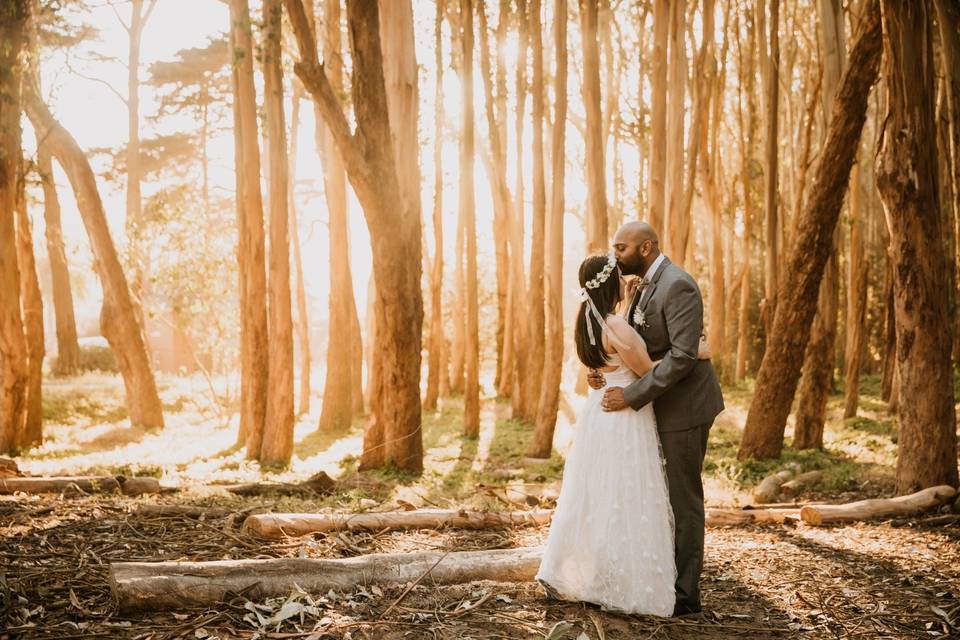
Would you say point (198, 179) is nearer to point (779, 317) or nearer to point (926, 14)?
point (779, 317)

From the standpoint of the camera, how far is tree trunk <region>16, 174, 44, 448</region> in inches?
443

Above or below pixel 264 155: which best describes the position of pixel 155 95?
above

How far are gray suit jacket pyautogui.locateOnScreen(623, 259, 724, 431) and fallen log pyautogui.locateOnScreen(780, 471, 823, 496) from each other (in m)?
4.51

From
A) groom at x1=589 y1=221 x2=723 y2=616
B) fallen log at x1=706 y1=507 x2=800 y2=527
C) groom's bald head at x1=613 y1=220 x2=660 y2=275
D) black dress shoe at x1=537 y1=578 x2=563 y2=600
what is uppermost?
groom's bald head at x1=613 y1=220 x2=660 y2=275

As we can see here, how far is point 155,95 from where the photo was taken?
24.6 meters

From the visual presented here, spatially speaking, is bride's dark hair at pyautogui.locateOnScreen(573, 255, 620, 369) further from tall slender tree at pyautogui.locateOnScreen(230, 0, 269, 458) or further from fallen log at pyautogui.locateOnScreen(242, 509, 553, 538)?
tall slender tree at pyautogui.locateOnScreen(230, 0, 269, 458)

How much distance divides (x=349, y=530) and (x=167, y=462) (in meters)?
6.30

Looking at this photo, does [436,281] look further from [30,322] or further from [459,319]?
[30,322]

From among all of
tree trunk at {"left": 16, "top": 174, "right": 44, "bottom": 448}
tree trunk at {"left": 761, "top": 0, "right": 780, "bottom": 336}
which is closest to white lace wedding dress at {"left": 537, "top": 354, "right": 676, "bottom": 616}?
tree trunk at {"left": 761, "top": 0, "right": 780, "bottom": 336}

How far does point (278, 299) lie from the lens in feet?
34.2

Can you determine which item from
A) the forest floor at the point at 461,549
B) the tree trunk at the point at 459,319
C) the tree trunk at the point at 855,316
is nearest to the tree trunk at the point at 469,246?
the forest floor at the point at 461,549

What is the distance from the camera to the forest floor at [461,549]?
12.9 feet

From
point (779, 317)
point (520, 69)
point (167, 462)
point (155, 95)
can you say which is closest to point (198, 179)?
point (155, 95)

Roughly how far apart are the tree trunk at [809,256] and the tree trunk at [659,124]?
2.17 metres
